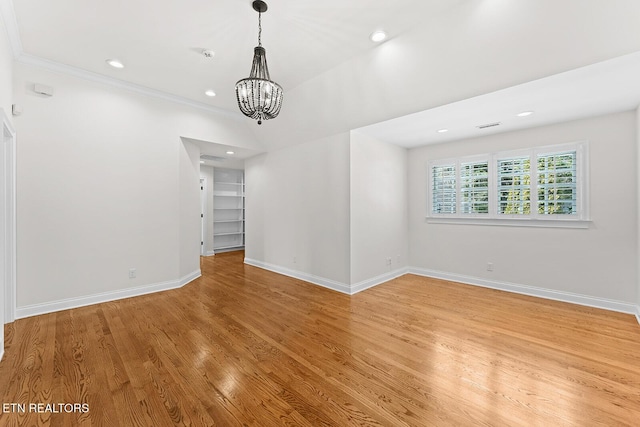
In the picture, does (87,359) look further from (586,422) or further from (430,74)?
(430,74)

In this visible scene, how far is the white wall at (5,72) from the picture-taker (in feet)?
8.24

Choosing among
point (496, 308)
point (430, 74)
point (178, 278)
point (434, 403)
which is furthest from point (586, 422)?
point (178, 278)

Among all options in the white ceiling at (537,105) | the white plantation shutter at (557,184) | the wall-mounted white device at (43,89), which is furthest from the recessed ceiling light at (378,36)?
the wall-mounted white device at (43,89)

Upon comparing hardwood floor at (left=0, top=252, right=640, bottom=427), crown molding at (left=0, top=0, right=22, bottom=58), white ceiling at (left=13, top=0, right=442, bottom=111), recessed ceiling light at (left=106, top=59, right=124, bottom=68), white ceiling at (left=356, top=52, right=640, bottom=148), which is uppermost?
recessed ceiling light at (left=106, top=59, right=124, bottom=68)

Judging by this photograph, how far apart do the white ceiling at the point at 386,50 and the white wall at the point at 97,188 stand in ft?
1.48

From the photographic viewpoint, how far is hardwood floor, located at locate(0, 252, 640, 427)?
169cm

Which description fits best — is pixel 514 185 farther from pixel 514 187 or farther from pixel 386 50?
pixel 386 50

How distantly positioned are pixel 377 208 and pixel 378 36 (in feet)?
8.66

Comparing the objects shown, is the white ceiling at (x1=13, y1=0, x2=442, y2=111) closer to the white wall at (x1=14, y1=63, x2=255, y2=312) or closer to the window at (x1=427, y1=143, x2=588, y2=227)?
the white wall at (x1=14, y1=63, x2=255, y2=312)

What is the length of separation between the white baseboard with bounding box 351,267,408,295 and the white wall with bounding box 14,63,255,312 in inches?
115

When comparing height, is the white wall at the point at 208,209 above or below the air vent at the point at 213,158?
below

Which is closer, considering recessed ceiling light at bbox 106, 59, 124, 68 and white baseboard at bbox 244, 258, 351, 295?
recessed ceiling light at bbox 106, 59, 124, 68

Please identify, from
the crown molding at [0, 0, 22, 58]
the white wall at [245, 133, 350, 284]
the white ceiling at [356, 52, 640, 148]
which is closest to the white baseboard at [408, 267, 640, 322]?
the white wall at [245, 133, 350, 284]

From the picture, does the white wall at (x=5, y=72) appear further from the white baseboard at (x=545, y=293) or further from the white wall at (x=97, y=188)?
the white baseboard at (x=545, y=293)
